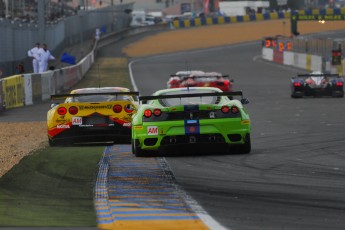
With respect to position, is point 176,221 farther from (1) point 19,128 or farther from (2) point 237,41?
(2) point 237,41

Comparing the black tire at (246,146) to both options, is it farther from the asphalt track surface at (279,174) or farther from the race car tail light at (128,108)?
the race car tail light at (128,108)

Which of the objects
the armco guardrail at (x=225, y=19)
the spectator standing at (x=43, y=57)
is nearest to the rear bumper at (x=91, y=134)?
the spectator standing at (x=43, y=57)

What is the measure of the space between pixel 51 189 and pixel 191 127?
4.66 meters

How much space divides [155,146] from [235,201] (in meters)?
5.72

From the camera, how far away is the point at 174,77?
1563 inches

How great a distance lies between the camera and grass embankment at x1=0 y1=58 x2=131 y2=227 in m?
8.41

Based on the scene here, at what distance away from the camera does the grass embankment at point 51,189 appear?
27.6 ft

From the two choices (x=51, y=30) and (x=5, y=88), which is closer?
(x=5, y=88)

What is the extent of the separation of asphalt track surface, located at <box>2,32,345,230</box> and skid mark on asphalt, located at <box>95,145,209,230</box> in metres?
0.22

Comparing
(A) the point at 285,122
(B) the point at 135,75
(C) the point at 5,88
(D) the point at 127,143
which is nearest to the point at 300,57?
(B) the point at 135,75

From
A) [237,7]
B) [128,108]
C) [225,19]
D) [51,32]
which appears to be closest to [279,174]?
[128,108]

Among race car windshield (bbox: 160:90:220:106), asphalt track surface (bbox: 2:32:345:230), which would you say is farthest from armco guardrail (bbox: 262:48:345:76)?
race car windshield (bbox: 160:90:220:106)

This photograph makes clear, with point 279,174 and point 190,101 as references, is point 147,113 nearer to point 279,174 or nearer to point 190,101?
point 190,101

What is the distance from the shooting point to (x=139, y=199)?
9.75 m
